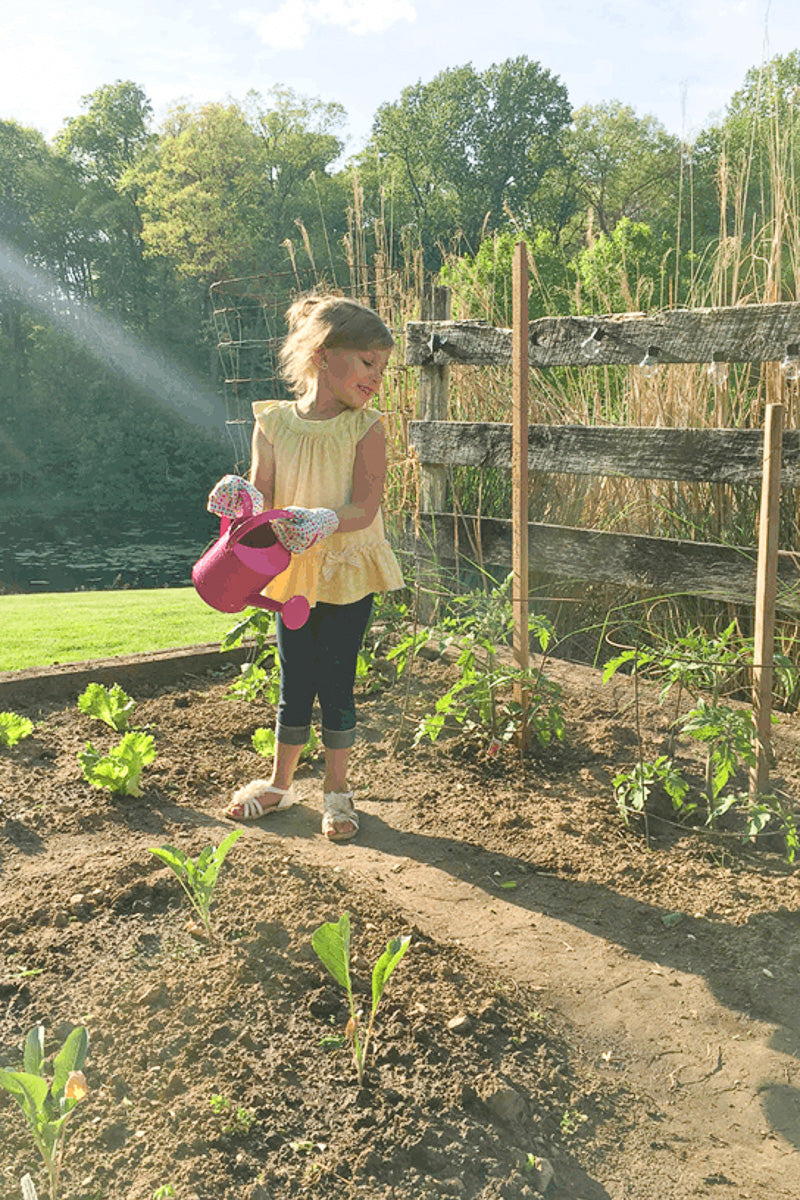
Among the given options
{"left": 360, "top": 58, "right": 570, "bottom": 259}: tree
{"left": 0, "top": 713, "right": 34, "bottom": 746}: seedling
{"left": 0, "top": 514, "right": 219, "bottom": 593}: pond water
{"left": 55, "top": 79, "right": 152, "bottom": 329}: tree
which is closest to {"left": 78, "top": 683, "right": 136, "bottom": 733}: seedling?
{"left": 0, "top": 713, "right": 34, "bottom": 746}: seedling

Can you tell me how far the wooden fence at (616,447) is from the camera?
3334 mm

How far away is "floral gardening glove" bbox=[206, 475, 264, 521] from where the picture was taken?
2.41 m

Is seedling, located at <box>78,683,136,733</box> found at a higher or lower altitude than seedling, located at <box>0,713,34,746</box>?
higher

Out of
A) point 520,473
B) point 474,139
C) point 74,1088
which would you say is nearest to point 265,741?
point 520,473

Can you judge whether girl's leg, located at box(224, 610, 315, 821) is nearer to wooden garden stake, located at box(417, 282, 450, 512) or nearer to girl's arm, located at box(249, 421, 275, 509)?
girl's arm, located at box(249, 421, 275, 509)

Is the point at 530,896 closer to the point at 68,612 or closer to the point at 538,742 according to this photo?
the point at 538,742

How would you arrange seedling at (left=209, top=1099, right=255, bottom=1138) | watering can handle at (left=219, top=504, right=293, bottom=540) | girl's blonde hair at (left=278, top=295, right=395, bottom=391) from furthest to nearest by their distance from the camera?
girl's blonde hair at (left=278, top=295, right=395, bottom=391), watering can handle at (left=219, top=504, right=293, bottom=540), seedling at (left=209, top=1099, right=255, bottom=1138)

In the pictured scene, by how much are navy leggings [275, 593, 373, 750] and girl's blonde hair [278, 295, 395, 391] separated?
71 cm

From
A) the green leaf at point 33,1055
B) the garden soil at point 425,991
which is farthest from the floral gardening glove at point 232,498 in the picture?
the green leaf at point 33,1055

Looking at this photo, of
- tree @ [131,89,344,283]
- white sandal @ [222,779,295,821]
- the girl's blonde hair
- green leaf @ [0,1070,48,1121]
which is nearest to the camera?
green leaf @ [0,1070,48,1121]

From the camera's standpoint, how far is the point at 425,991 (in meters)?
1.92

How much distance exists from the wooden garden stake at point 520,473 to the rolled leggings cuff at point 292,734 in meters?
0.76

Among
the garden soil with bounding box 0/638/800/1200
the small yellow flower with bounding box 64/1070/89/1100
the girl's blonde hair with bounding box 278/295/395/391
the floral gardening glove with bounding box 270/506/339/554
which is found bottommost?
the garden soil with bounding box 0/638/800/1200

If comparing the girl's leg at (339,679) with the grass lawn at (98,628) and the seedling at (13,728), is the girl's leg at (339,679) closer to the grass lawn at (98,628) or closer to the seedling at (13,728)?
the seedling at (13,728)
